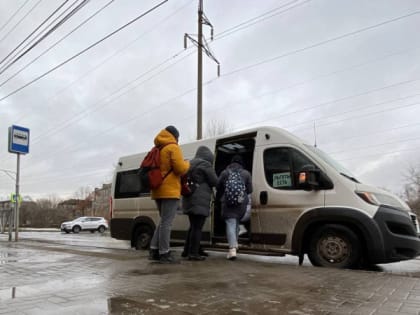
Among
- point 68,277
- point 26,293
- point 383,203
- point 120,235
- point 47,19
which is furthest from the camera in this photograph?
point 47,19

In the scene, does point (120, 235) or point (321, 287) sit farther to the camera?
point (120, 235)

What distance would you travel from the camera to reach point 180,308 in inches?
131

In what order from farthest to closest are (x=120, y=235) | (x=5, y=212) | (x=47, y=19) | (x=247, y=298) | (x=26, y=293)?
1. (x=5, y=212)
2. (x=47, y=19)
3. (x=120, y=235)
4. (x=26, y=293)
5. (x=247, y=298)

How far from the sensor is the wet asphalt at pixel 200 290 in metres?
3.33

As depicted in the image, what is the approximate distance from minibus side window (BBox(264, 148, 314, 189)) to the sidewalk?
1572 millimetres

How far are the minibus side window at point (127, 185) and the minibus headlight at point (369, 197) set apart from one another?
5346mm

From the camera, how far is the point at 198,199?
664cm

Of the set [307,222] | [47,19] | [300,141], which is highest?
[47,19]

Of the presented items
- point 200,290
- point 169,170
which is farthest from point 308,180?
point 200,290

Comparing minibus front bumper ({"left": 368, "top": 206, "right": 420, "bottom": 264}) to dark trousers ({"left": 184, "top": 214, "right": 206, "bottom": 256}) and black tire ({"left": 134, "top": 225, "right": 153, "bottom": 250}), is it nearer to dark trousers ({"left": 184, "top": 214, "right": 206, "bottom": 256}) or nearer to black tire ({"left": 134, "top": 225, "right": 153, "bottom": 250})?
dark trousers ({"left": 184, "top": 214, "right": 206, "bottom": 256})

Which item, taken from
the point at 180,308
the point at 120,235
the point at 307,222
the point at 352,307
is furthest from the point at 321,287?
the point at 120,235

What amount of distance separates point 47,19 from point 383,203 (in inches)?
377

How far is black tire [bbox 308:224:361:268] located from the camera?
575cm

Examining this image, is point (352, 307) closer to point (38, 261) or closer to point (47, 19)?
Answer: point (38, 261)
